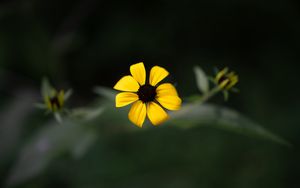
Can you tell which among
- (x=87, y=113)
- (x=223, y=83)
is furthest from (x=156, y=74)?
(x=87, y=113)

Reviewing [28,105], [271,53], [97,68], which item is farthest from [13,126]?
[271,53]

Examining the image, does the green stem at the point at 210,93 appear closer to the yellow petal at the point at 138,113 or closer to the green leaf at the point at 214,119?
the green leaf at the point at 214,119

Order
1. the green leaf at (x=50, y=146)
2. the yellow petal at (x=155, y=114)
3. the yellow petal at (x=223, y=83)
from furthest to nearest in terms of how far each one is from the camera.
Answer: the green leaf at (x=50, y=146) < the yellow petal at (x=223, y=83) < the yellow petal at (x=155, y=114)

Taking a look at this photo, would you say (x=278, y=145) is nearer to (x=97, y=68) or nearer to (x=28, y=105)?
(x=97, y=68)

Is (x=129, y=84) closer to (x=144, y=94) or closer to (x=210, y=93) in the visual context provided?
(x=144, y=94)

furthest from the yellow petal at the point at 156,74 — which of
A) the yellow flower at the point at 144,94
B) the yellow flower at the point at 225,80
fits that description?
the yellow flower at the point at 225,80

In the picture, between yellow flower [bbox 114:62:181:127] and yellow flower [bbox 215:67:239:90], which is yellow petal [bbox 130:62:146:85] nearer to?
yellow flower [bbox 114:62:181:127]
